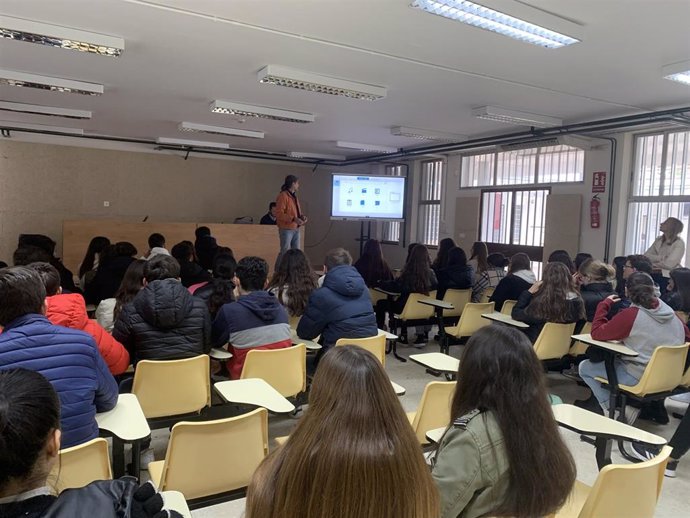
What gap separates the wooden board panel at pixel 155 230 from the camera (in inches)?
301

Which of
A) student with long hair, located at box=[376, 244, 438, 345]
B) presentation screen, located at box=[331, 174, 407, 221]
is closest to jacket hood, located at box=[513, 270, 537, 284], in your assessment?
student with long hair, located at box=[376, 244, 438, 345]

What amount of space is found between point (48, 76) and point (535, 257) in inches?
264

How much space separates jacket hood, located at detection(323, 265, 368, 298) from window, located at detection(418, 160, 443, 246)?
20.5 ft

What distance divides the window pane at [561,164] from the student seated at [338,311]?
481 cm

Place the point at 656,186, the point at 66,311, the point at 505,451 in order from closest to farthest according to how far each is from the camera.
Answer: the point at 505,451 → the point at 66,311 → the point at 656,186

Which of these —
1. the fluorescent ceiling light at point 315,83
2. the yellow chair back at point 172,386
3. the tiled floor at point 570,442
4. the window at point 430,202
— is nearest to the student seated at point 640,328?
the tiled floor at point 570,442

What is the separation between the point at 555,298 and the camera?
13.6 ft

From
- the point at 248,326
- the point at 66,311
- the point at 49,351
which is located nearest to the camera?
the point at 49,351

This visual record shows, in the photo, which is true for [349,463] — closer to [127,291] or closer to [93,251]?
[127,291]

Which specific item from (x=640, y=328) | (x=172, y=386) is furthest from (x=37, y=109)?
(x=640, y=328)

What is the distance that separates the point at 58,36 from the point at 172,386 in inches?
104

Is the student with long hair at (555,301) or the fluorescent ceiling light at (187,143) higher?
the fluorescent ceiling light at (187,143)

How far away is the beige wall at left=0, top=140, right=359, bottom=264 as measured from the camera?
873cm

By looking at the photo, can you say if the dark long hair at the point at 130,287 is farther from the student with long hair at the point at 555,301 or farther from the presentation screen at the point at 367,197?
the presentation screen at the point at 367,197
